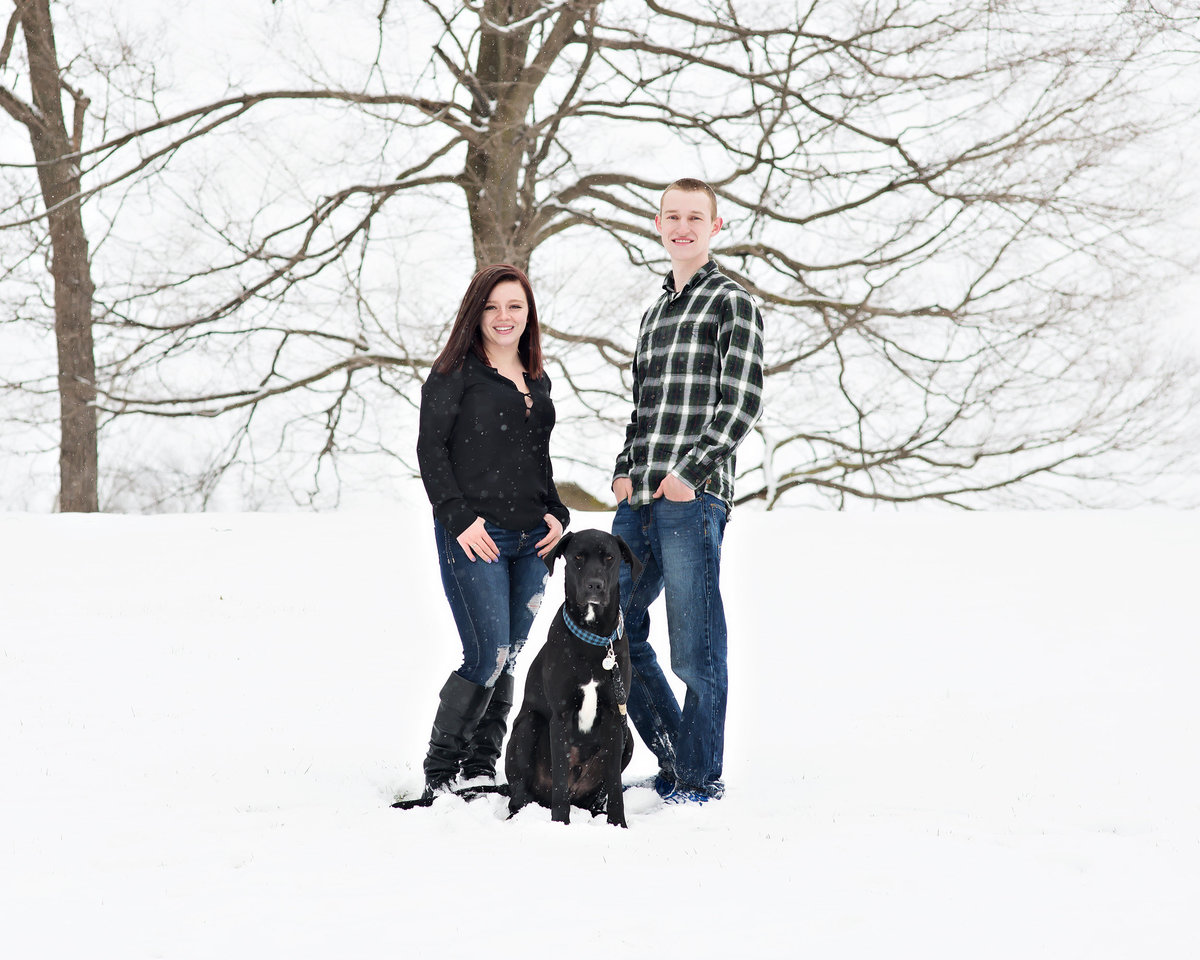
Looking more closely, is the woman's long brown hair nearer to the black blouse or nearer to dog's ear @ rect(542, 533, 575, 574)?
the black blouse

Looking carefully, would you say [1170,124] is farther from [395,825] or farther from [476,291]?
[395,825]

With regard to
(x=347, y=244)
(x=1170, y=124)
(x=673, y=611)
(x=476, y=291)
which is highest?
(x=1170, y=124)

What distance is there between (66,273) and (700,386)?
1004 cm

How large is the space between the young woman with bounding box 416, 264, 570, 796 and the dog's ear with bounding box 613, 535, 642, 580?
0.28 meters

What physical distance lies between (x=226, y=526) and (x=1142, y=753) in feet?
26.6

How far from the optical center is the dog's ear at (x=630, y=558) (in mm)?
3453

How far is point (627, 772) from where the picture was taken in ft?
13.8

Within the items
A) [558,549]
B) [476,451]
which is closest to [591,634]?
[558,549]

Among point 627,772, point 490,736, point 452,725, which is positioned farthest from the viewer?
point 627,772

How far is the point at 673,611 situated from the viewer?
11.9 feet

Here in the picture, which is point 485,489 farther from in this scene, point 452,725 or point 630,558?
point 452,725

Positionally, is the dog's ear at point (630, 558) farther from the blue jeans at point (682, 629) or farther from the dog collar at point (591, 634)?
the dog collar at point (591, 634)

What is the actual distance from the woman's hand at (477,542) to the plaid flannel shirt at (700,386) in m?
0.57


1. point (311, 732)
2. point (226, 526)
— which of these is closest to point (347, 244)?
point (226, 526)
